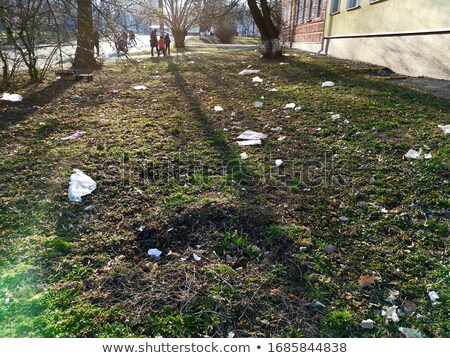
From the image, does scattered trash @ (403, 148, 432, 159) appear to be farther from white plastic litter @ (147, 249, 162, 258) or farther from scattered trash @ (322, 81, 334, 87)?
scattered trash @ (322, 81, 334, 87)

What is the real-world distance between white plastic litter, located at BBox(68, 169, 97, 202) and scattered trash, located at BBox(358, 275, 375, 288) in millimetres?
2424

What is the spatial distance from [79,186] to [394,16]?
9.01 meters

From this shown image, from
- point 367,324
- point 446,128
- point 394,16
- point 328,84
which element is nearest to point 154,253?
point 367,324

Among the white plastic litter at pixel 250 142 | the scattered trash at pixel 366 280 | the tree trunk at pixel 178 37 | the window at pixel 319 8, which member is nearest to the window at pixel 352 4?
the window at pixel 319 8

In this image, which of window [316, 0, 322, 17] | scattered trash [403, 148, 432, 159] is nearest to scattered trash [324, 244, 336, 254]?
scattered trash [403, 148, 432, 159]

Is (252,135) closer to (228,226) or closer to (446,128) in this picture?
(228,226)

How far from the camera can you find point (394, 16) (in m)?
8.53

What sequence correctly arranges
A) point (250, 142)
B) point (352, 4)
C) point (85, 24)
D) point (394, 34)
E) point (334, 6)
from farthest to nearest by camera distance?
point (334, 6) → point (352, 4) → point (394, 34) → point (85, 24) → point (250, 142)

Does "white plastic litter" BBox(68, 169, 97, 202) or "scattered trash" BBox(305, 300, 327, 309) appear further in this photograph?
"white plastic litter" BBox(68, 169, 97, 202)

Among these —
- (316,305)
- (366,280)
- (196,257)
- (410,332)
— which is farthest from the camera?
(196,257)

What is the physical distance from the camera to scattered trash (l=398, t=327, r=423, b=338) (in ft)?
5.73

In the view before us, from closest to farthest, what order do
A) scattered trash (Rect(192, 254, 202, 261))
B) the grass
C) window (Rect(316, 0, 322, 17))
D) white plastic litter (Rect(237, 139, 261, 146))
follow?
the grass → scattered trash (Rect(192, 254, 202, 261)) → white plastic litter (Rect(237, 139, 261, 146)) → window (Rect(316, 0, 322, 17))

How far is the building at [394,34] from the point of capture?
6.71 m
